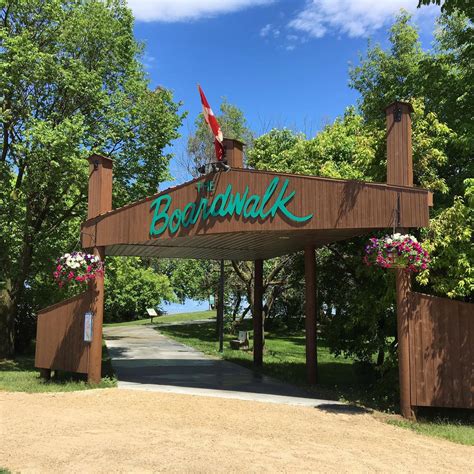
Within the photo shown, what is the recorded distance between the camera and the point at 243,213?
1062 centimetres

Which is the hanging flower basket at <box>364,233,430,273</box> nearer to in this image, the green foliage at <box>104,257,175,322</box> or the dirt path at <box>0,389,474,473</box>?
the dirt path at <box>0,389,474,473</box>

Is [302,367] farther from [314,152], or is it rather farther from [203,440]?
[203,440]

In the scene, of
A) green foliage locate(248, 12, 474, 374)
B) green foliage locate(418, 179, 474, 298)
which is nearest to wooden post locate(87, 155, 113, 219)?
green foliage locate(248, 12, 474, 374)

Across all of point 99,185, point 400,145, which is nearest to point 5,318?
point 99,185

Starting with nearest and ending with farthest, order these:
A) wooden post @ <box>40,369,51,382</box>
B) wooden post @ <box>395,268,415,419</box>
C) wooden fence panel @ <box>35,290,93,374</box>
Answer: wooden post @ <box>395,268,415,419</box> → wooden fence panel @ <box>35,290,93,374</box> → wooden post @ <box>40,369,51,382</box>

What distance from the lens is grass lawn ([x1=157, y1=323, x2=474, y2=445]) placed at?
28.1 ft

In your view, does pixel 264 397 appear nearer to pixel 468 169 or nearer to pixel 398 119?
pixel 398 119

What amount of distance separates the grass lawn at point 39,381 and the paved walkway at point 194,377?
0.38 meters

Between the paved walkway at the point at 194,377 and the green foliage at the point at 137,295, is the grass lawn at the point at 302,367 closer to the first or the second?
the paved walkway at the point at 194,377

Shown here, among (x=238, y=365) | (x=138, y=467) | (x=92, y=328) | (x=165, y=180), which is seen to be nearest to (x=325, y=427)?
(x=138, y=467)

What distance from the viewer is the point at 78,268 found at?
1202 centimetres

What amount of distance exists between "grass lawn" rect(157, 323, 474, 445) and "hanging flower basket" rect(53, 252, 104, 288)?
229 inches

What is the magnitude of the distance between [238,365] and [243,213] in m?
7.88

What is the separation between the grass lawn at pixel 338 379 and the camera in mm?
8555
